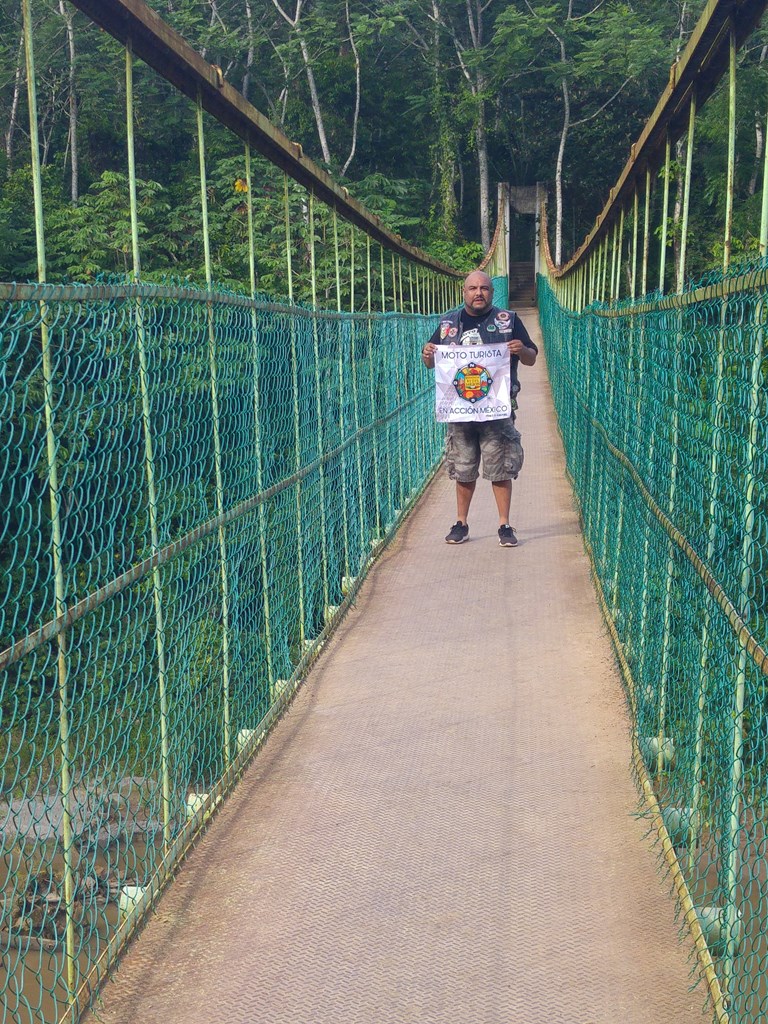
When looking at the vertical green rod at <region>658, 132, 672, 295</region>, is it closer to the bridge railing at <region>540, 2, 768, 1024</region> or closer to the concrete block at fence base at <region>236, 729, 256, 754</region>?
the bridge railing at <region>540, 2, 768, 1024</region>

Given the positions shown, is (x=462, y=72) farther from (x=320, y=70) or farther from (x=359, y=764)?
(x=359, y=764)

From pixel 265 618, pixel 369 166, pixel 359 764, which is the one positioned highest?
pixel 369 166

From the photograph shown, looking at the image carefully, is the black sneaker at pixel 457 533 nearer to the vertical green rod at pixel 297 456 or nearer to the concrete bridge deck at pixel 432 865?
the concrete bridge deck at pixel 432 865

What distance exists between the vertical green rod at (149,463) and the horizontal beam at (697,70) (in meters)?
1.63

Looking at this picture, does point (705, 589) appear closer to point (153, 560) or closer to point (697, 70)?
point (153, 560)

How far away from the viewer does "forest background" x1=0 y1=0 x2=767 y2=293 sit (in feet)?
116

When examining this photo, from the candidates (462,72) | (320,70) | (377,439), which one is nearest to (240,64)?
(320,70)

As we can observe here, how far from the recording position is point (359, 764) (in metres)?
4.58

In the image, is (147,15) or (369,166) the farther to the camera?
(369,166)

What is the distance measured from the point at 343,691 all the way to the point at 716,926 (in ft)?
8.32

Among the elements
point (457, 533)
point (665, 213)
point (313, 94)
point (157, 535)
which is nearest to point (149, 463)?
point (157, 535)

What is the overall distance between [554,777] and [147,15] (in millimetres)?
2751

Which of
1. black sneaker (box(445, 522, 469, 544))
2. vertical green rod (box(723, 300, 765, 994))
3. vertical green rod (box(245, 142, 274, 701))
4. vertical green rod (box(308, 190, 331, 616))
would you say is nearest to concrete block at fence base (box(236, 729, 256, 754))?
vertical green rod (box(245, 142, 274, 701))

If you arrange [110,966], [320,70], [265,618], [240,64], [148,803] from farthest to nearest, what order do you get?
[240,64] → [320,70] → [265,618] → [148,803] → [110,966]
